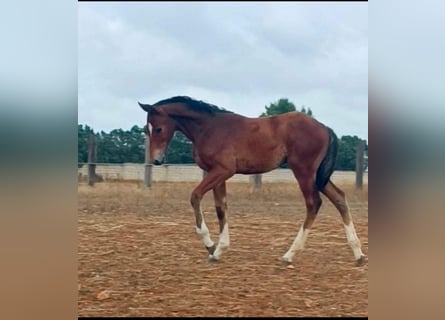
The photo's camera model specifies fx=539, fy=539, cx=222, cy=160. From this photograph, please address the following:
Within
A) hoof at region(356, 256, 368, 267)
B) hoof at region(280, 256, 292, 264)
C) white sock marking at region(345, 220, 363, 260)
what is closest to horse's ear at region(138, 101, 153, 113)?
hoof at region(280, 256, 292, 264)

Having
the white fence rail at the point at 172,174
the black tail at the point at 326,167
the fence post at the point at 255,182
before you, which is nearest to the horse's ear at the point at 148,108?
the white fence rail at the point at 172,174

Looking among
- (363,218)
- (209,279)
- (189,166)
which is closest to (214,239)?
(209,279)

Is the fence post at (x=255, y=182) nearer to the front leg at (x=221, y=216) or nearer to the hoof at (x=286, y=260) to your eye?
the front leg at (x=221, y=216)

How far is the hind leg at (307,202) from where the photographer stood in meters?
3.01

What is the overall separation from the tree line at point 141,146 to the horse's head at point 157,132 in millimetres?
34

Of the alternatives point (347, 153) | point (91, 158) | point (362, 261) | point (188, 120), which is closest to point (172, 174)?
point (188, 120)

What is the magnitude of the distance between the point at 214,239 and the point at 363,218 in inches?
33.1

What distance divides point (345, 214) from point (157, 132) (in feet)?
3.77

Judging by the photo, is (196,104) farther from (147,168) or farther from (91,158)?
(91,158)

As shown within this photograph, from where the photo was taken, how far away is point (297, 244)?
303 cm

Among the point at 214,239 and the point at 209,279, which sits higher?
the point at 214,239
